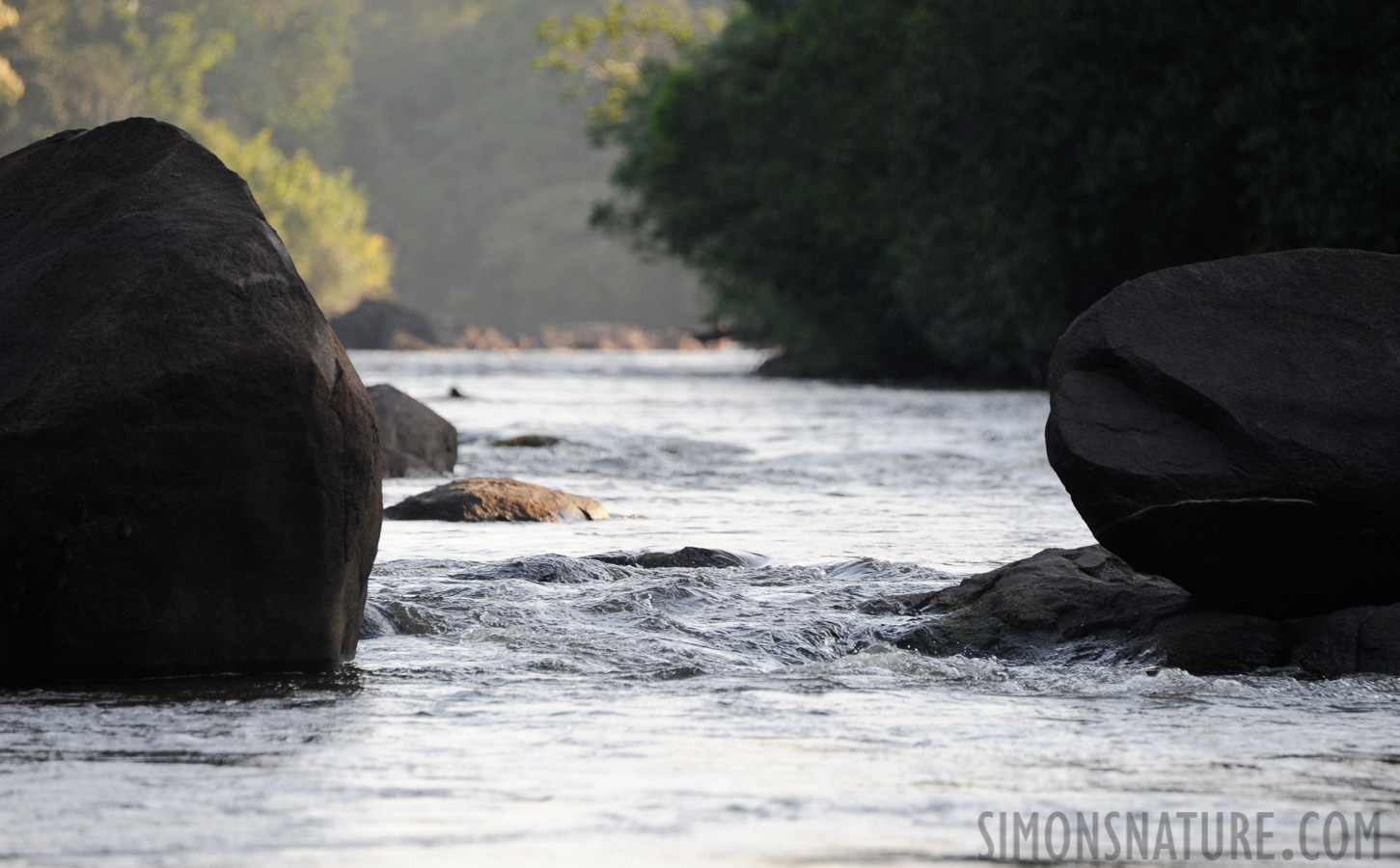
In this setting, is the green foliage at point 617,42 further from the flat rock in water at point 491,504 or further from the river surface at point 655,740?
the river surface at point 655,740

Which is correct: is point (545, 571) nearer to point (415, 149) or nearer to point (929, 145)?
point (929, 145)

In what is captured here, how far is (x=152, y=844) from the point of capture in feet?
9.62

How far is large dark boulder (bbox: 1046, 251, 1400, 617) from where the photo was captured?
201 inches

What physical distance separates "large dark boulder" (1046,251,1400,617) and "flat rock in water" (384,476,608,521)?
3.99 meters

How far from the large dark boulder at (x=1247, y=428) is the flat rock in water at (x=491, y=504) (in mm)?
3987

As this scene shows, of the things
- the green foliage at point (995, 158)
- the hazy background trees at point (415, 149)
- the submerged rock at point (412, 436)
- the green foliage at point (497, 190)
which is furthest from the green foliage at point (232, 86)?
the submerged rock at point (412, 436)

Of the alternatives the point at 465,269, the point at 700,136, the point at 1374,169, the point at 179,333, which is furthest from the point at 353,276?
the point at 179,333

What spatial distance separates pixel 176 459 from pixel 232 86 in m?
73.5

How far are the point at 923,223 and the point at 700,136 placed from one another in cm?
892

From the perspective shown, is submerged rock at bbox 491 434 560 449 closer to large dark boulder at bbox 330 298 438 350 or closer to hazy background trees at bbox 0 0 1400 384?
hazy background trees at bbox 0 0 1400 384

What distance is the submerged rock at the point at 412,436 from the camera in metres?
12.1

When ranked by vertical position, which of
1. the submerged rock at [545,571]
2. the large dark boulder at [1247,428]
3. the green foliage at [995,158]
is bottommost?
the submerged rock at [545,571]

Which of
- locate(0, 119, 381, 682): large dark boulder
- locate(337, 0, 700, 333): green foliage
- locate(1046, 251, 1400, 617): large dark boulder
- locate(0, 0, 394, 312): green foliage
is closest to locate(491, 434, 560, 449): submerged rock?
locate(1046, 251, 1400, 617): large dark boulder

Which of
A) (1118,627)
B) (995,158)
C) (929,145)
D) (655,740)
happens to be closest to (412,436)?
(1118,627)
